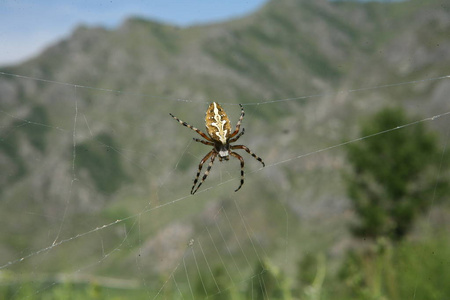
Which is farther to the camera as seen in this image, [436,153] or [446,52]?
[446,52]

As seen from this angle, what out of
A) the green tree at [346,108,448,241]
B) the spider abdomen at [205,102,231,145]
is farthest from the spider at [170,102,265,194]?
the green tree at [346,108,448,241]

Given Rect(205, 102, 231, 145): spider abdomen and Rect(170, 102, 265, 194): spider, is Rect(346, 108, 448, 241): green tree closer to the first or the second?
Rect(170, 102, 265, 194): spider

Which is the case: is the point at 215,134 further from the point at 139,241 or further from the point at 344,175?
the point at 344,175

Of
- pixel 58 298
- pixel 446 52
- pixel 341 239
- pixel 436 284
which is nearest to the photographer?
pixel 58 298

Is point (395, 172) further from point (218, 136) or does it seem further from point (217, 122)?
point (217, 122)

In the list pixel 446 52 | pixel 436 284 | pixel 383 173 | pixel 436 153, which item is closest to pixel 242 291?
pixel 436 284

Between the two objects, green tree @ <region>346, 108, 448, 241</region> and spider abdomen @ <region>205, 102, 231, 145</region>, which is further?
green tree @ <region>346, 108, 448, 241</region>
